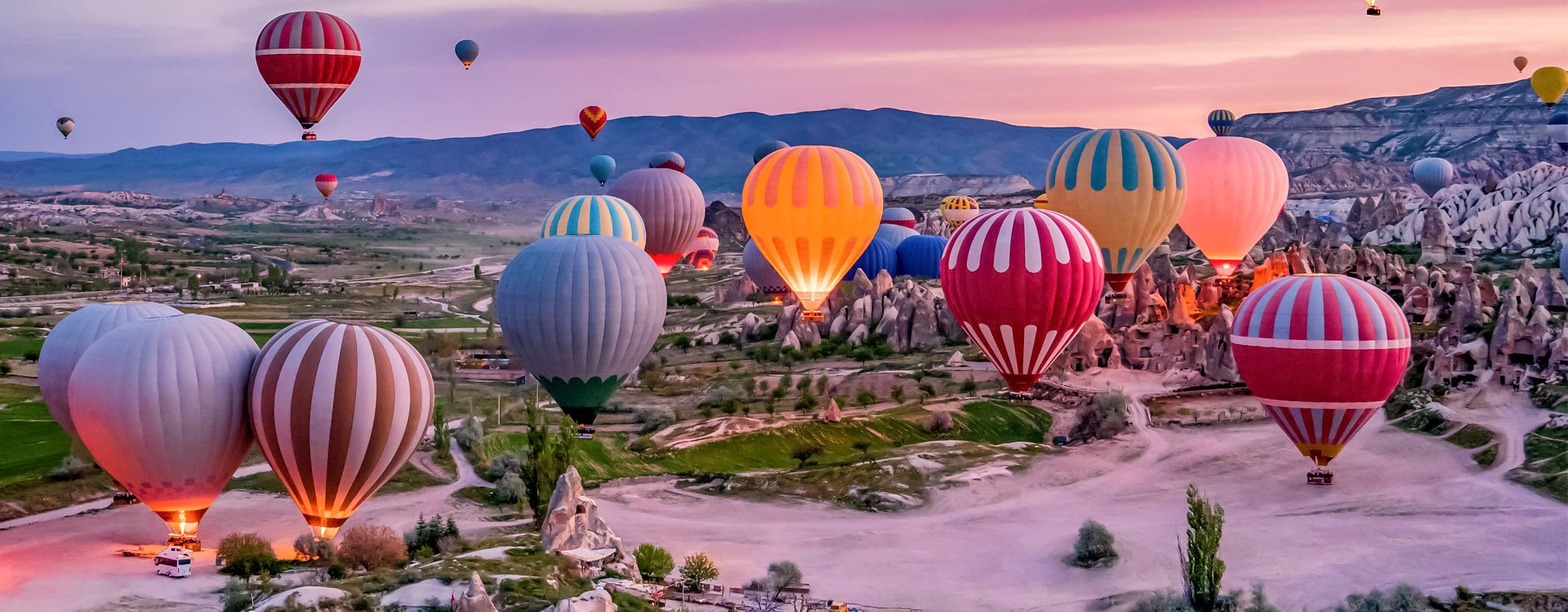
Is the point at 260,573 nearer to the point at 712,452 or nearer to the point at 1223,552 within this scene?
the point at 712,452

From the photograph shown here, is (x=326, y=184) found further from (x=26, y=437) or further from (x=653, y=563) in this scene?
(x=653, y=563)

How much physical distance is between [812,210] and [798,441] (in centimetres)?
980

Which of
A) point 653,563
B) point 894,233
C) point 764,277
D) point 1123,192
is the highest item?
point 1123,192

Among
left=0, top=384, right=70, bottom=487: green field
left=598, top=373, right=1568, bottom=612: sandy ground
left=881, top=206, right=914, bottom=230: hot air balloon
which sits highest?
left=881, top=206, right=914, bottom=230: hot air balloon

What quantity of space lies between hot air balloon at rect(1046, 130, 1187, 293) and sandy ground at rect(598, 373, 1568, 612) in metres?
8.60

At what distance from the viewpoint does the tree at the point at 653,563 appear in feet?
115

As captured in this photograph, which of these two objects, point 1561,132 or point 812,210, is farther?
point 1561,132

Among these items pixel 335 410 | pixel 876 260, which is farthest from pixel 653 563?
pixel 876 260

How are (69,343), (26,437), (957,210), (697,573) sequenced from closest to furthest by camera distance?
1. (697,573)
2. (69,343)
3. (26,437)
4. (957,210)

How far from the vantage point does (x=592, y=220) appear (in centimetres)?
6169

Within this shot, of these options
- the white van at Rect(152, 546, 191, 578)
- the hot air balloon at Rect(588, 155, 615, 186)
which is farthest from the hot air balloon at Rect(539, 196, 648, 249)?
the hot air balloon at Rect(588, 155, 615, 186)

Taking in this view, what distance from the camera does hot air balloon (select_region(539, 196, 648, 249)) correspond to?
60844 millimetres

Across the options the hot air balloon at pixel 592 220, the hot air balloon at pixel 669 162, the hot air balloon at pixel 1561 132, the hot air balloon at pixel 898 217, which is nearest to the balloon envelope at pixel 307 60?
the hot air balloon at pixel 592 220

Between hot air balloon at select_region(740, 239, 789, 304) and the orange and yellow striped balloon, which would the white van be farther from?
hot air balloon at select_region(740, 239, 789, 304)
